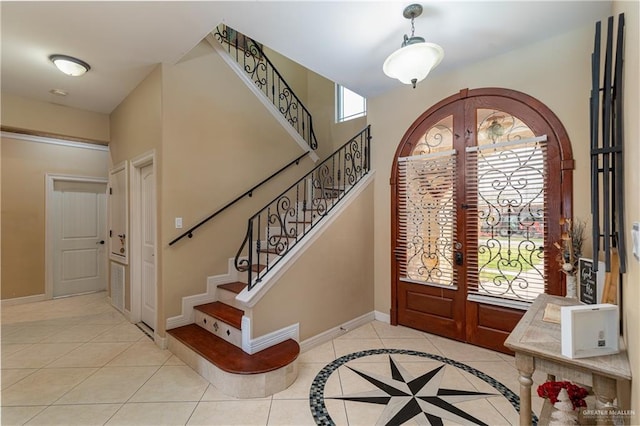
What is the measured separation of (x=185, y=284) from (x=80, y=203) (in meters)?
3.78

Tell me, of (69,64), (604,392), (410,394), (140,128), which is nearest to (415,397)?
(410,394)

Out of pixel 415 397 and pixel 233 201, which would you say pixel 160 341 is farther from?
pixel 415 397

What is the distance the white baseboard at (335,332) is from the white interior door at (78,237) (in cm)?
488

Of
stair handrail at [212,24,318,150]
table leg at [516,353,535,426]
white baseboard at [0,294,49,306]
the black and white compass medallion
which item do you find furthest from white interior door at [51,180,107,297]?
table leg at [516,353,535,426]

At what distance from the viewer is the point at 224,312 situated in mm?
3045

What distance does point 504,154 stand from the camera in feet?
9.40

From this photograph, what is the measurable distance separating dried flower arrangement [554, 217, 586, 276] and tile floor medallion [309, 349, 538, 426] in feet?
3.58

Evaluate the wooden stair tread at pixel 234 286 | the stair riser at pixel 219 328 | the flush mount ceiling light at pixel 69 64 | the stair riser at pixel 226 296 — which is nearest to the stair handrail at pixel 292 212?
the wooden stair tread at pixel 234 286

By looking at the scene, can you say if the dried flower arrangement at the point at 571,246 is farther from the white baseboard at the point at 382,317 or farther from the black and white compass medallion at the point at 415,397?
the white baseboard at the point at 382,317

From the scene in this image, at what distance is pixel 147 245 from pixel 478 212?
3940 millimetres

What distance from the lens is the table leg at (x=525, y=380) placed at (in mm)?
1446

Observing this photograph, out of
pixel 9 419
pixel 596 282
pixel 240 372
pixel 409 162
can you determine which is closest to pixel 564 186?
pixel 596 282

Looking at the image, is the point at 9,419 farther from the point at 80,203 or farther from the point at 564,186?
the point at 564,186

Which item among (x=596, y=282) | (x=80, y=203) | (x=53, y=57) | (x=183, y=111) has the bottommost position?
(x=596, y=282)
